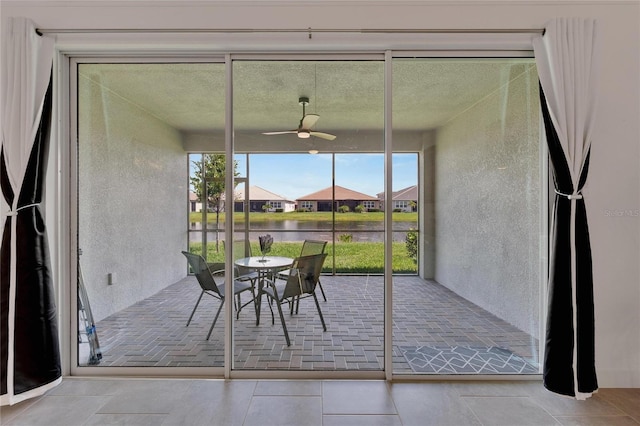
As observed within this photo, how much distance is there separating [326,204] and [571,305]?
1959mm

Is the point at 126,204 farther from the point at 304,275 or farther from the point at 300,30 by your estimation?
the point at 300,30

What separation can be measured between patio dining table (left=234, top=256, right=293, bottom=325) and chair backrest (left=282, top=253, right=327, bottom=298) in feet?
0.27

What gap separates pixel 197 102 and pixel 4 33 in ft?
4.04

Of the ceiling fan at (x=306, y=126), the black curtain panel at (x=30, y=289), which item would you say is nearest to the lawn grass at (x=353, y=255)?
the black curtain panel at (x=30, y=289)

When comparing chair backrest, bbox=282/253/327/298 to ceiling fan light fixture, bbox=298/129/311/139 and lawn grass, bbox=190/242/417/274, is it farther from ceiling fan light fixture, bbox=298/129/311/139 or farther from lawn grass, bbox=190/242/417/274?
ceiling fan light fixture, bbox=298/129/311/139

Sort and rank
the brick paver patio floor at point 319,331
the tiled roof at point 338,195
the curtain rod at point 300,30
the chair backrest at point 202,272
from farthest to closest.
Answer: the tiled roof at point 338,195 → the chair backrest at point 202,272 → the brick paver patio floor at point 319,331 → the curtain rod at point 300,30

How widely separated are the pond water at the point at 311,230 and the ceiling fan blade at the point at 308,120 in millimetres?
966

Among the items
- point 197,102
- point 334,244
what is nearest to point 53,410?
point 334,244

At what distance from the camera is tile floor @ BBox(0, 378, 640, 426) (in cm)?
171

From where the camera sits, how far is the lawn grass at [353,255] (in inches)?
92.9

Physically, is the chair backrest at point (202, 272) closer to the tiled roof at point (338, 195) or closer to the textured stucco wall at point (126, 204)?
the textured stucco wall at point (126, 204)

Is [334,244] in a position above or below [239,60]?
below

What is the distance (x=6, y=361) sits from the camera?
1850 mm

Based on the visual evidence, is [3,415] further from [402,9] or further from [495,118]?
[495,118]
